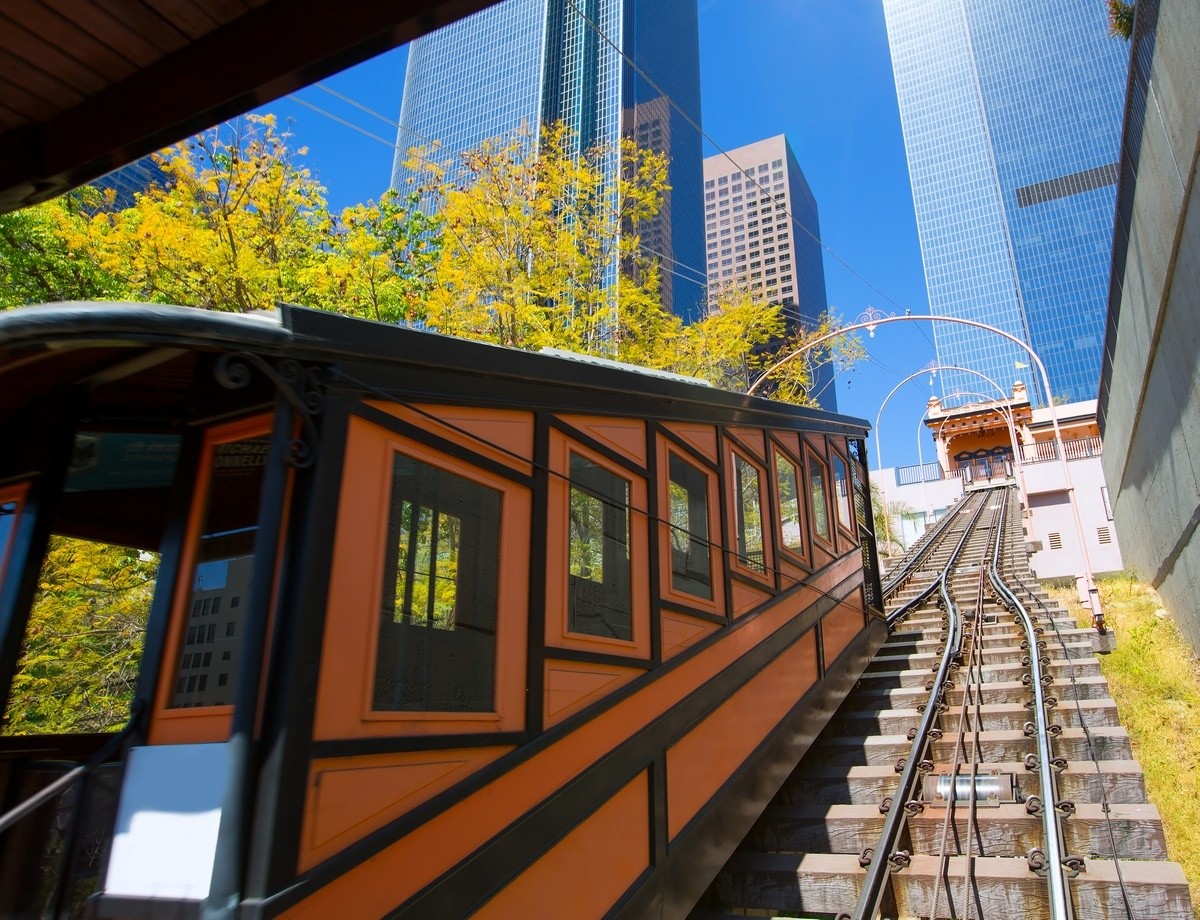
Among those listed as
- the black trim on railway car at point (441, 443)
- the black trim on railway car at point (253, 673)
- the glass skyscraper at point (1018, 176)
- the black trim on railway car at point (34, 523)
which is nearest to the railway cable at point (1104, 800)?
the black trim on railway car at point (441, 443)

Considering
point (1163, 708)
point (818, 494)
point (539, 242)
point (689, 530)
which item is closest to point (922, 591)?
point (1163, 708)

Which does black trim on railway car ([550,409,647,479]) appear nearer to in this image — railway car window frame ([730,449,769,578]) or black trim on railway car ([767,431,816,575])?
railway car window frame ([730,449,769,578])

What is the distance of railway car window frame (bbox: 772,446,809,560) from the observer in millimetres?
7250

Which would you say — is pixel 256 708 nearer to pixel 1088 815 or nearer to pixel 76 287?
pixel 1088 815

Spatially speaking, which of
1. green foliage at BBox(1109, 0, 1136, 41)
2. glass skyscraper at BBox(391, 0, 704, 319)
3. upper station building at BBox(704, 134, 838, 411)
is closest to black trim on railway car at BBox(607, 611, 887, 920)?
green foliage at BBox(1109, 0, 1136, 41)

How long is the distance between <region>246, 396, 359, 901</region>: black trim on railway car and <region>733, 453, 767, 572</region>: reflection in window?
392 cm

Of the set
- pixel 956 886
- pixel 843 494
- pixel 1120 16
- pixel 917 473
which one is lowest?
pixel 956 886

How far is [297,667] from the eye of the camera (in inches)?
101

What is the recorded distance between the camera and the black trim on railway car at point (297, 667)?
7.93ft

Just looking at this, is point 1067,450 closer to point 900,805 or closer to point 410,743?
point 900,805

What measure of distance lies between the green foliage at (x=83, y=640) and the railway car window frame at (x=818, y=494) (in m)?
6.07

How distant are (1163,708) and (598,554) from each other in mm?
6522

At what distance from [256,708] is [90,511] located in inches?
90.7

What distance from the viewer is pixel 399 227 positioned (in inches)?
538
